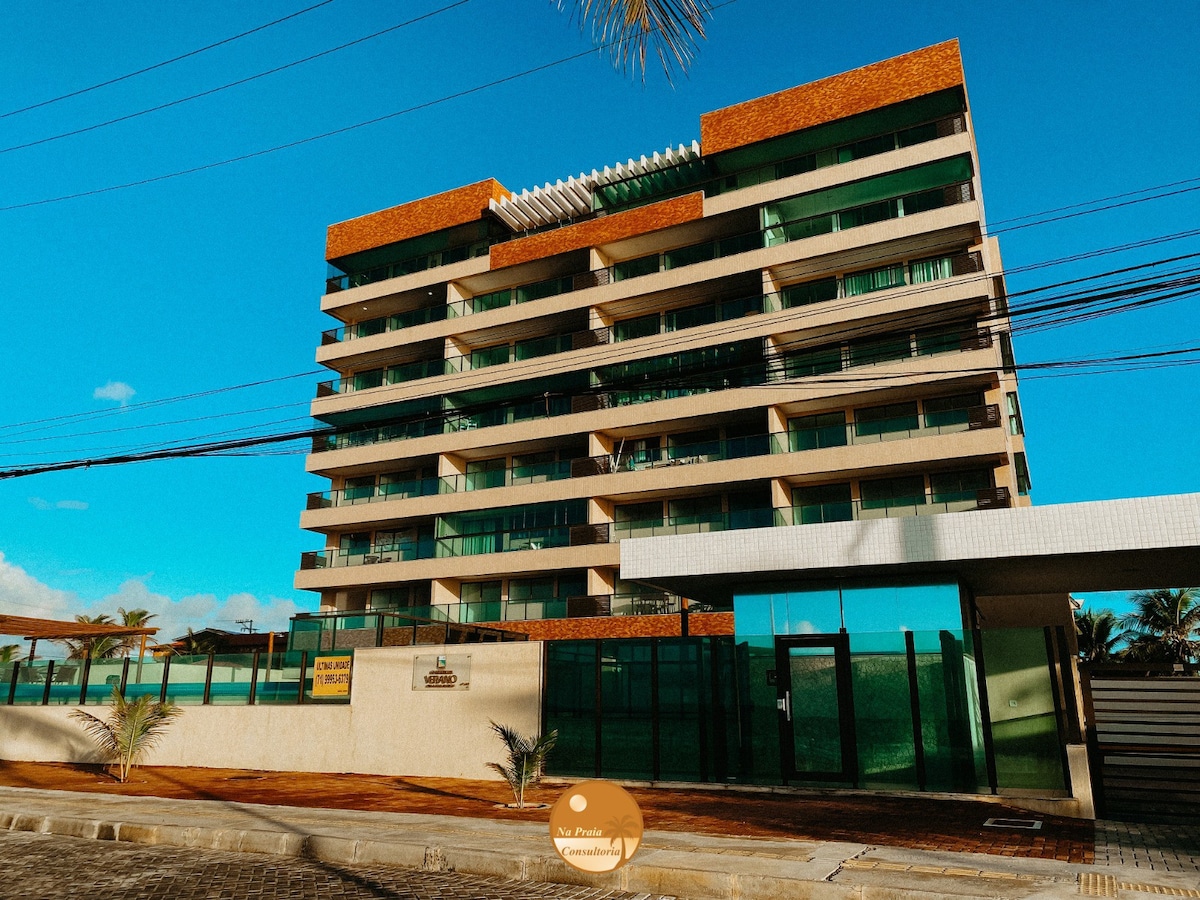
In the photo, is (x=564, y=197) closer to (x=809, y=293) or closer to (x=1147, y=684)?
(x=809, y=293)

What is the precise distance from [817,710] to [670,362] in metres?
25.3

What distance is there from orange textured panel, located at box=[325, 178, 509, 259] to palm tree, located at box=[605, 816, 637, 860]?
44.6m

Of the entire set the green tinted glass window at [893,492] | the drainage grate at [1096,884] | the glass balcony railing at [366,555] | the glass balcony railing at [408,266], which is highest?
the glass balcony railing at [408,266]

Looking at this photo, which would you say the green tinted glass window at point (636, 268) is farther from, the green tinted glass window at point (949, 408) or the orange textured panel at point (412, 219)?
the green tinted glass window at point (949, 408)

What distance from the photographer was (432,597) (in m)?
41.2

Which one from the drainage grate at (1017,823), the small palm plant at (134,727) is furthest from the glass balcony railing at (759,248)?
the drainage grate at (1017,823)

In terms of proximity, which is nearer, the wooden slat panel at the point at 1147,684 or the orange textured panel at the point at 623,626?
the wooden slat panel at the point at 1147,684

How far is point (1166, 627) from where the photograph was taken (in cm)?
5938

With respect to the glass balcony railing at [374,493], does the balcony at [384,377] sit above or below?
above

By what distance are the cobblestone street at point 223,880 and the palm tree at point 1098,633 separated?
62803 millimetres

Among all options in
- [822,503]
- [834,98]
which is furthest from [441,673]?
[834,98]

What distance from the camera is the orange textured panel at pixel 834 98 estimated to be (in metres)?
36.5

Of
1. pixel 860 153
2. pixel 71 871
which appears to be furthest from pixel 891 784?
pixel 860 153

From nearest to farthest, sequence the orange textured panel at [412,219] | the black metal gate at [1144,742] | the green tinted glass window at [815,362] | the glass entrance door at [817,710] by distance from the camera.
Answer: the black metal gate at [1144,742] < the glass entrance door at [817,710] < the green tinted glass window at [815,362] < the orange textured panel at [412,219]
